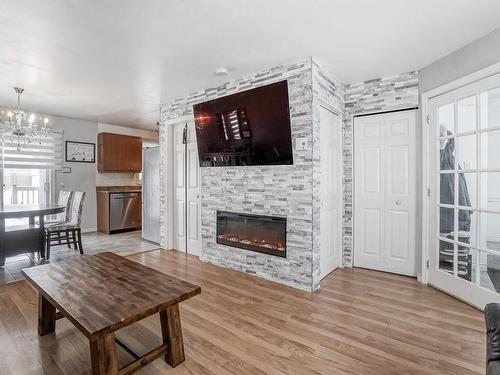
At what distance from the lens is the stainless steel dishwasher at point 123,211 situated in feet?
19.1

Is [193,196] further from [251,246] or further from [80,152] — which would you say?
[80,152]

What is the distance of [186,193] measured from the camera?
4.36 m

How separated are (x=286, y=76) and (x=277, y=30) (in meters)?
0.71

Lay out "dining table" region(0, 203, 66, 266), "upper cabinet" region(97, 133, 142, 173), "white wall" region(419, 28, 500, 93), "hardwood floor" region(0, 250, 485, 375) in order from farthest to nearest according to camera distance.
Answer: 1. "upper cabinet" region(97, 133, 142, 173)
2. "dining table" region(0, 203, 66, 266)
3. "white wall" region(419, 28, 500, 93)
4. "hardwood floor" region(0, 250, 485, 375)

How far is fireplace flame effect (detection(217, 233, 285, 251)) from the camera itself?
313cm

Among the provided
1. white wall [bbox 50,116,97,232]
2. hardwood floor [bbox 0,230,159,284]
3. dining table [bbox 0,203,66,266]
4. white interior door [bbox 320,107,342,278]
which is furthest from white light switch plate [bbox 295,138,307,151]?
white wall [bbox 50,116,97,232]

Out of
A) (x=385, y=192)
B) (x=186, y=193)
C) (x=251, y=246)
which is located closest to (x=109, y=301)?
(x=251, y=246)

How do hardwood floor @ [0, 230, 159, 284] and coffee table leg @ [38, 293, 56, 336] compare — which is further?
hardwood floor @ [0, 230, 159, 284]

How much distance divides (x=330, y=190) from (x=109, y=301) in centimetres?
Result: 263

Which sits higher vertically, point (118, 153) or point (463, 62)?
point (463, 62)

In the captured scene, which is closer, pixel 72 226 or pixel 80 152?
pixel 72 226

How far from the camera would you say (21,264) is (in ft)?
12.3

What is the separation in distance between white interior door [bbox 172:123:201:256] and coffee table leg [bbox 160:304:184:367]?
7.83ft

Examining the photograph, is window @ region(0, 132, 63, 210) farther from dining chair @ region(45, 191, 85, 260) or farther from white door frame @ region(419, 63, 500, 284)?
white door frame @ region(419, 63, 500, 284)
